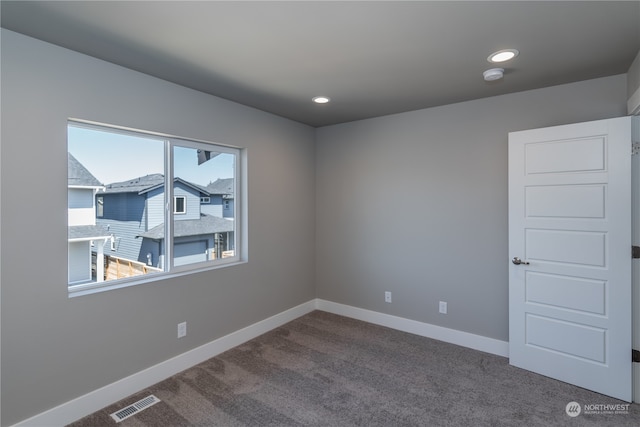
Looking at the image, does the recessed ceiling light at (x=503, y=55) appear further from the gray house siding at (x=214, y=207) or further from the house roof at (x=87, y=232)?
the house roof at (x=87, y=232)

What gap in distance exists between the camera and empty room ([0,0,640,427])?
1.93 metres

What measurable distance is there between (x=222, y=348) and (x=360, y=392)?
→ 4.76 ft

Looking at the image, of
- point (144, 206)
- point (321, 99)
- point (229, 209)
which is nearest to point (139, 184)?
point (144, 206)

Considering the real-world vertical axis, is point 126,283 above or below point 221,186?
below

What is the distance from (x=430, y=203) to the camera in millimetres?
3541

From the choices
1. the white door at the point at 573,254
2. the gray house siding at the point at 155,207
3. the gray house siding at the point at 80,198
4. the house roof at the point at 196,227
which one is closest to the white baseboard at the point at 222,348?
the white door at the point at 573,254

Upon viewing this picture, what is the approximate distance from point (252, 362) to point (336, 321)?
134 centimetres

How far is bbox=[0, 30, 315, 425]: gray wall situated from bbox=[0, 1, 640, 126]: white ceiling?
196mm

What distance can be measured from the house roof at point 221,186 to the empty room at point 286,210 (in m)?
0.02

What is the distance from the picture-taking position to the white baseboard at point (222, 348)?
7.02 ft

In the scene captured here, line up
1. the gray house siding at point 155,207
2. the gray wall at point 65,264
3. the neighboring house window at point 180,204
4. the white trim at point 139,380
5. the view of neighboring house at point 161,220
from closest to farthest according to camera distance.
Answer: the gray wall at point 65,264, the white trim at point 139,380, the view of neighboring house at point 161,220, the gray house siding at point 155,207, the neighboring house window at point 180,204

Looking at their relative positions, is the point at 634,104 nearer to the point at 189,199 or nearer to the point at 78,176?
the point at 189,199

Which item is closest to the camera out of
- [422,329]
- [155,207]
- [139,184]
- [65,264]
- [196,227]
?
[65,264]

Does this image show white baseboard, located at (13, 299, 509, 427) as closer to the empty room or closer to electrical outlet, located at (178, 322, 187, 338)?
the empty room
